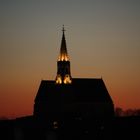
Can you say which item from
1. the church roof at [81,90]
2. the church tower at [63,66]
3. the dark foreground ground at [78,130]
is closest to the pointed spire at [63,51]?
the church tower at [63,66]

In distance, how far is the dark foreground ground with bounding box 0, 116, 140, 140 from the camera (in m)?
96.0

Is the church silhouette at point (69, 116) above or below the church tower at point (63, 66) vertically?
below

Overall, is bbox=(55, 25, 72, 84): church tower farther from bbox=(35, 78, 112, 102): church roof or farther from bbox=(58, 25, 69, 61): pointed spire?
bbox=(35, 78, 112, 102): church roof

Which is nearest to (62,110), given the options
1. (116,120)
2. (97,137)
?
(116,120)

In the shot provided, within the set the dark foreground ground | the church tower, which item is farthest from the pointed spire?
the dark foreground ground

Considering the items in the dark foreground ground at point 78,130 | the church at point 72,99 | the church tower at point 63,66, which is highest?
the church tower at point 63,66

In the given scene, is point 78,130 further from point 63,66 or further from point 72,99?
point 72,99

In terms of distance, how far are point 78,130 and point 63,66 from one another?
31.5 meters

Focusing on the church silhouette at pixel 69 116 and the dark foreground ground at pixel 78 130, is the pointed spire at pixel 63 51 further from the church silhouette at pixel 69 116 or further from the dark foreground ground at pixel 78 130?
the dark foreground ground at pixel 78 130

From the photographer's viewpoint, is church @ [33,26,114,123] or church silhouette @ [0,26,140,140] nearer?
church silhouette @ [0,26,140,140]

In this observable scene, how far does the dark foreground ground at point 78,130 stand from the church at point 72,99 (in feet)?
82.2

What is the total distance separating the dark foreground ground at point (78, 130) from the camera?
96000 mm

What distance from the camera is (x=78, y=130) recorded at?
330ft

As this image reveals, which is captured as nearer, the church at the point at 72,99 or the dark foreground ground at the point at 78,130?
the dark foreground ground at the point at 78,130
